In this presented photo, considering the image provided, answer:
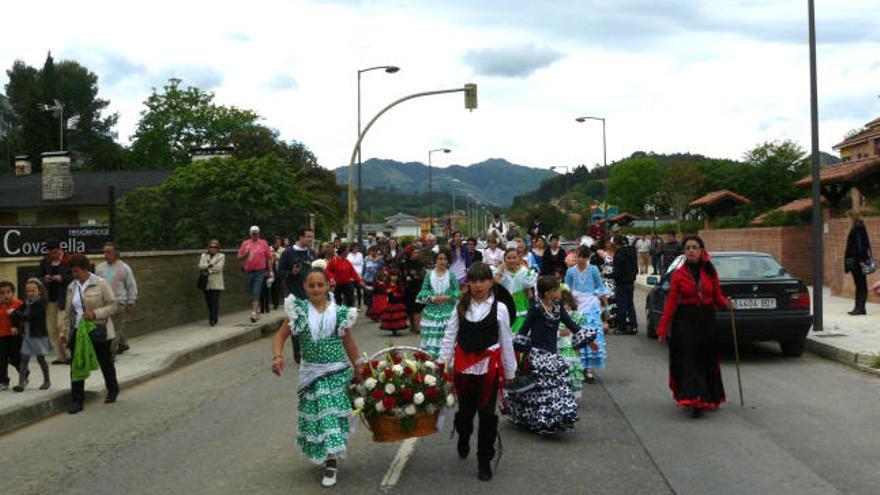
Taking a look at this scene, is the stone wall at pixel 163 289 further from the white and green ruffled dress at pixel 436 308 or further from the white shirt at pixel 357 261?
the white and green ruffled dress at pixel 436 308

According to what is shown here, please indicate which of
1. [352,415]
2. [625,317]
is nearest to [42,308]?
[352,415]

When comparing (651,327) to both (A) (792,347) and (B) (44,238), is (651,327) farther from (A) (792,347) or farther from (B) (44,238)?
(B) (44,238)

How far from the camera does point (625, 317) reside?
1557 centimetres

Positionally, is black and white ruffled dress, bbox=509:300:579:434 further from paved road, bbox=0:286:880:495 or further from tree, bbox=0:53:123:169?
tree, bbox=0:53:123:169

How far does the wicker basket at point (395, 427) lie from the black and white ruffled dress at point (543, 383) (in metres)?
1.42

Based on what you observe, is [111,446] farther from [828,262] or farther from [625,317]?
[828,262]

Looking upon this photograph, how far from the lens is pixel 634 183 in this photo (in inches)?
5207

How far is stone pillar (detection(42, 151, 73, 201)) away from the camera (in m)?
50.9

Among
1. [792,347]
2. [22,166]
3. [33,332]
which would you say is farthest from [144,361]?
[22,166]

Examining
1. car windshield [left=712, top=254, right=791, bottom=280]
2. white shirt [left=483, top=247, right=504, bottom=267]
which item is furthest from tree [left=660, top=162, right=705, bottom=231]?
car windshield [left=712, top=254, right=791, bottom=280]

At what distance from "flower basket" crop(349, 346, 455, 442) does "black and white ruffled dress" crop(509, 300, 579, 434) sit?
1288 millimetres

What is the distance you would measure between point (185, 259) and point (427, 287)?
28.0ft

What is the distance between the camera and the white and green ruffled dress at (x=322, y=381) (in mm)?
6039

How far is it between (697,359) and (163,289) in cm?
1131
